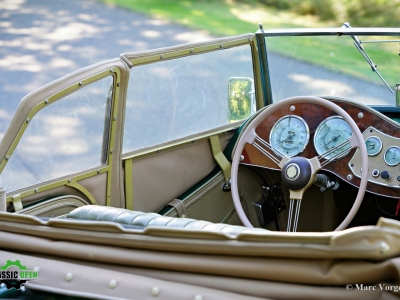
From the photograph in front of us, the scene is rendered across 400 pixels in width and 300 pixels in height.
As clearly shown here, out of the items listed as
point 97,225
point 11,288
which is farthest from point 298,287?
point 11,288

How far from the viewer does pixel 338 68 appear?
413cm

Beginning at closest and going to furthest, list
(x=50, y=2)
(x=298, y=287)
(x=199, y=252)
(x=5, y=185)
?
(x=298, y=287)
(x=199, y=252)
(x=5, y=185)
(x=50, y=2)

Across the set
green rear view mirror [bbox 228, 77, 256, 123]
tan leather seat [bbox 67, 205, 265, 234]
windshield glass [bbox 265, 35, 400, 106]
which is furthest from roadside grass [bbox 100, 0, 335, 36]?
tan leather seat [bbox 67, 205, 265, 234]

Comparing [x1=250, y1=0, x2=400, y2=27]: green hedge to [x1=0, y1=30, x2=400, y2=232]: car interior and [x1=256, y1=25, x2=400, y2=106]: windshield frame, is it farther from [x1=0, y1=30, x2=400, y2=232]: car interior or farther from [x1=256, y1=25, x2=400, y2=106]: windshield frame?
[x1=0, y1=30, x2=400, y2=232]: car interior

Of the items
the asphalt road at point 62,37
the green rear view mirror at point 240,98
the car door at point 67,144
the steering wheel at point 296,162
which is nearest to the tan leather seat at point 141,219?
the car door at point 67,144

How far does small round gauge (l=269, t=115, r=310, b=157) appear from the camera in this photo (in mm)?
3533

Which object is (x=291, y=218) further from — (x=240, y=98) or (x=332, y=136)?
(x=240, y=98)

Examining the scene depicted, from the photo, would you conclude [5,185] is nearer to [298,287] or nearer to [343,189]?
[298,287]

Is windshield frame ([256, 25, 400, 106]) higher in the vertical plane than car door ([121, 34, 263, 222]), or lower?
higher

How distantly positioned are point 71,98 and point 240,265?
1.51 m

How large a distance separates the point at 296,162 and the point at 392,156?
520 mm

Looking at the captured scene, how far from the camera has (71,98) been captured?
3.16m

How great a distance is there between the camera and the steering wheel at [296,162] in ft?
10.6

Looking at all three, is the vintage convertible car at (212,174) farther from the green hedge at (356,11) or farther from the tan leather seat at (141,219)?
the green hedge at (356,11)
